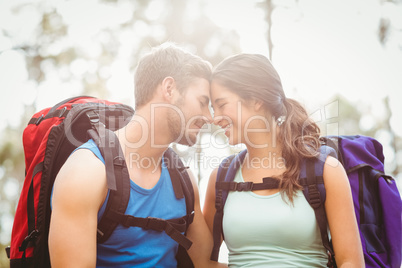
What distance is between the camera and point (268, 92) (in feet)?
10.0

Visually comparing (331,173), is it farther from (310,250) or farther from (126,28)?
(126,28)

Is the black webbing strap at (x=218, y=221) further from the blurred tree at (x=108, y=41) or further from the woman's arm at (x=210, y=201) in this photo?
the blurred tree at (x=108, y=41)

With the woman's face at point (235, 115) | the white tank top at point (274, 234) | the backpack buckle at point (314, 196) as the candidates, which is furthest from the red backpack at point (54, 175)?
the backpack buckle at point (314, 196)

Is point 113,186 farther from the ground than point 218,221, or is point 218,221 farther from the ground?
point 113,186

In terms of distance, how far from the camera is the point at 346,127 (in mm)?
14648

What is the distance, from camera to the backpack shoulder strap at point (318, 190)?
2.55 meters

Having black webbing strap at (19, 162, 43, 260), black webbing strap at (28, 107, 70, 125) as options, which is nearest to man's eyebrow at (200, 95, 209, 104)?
black webbing strap at (28, 107, 70, 125)

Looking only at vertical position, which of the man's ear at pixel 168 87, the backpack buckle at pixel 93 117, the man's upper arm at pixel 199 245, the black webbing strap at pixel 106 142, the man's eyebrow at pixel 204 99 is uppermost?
the man's ear at pixel 168 87

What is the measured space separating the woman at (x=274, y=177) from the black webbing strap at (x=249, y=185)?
34 mm

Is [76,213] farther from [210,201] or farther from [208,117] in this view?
[208,117]

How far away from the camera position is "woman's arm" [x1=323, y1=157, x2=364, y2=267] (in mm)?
2475

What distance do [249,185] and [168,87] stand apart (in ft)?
3.85

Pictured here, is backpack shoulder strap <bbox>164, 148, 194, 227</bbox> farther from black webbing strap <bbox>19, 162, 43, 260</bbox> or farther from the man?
black webbing strap <bbox>19, 162, 43, 260</bbox>

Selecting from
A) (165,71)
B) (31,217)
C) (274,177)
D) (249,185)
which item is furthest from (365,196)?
(31,217)
